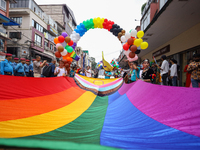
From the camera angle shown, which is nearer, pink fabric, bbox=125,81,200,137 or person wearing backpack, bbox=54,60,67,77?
pink fabric, bbox=125,81,200,137

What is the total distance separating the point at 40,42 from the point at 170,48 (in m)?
23.1

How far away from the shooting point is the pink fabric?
1.47 m

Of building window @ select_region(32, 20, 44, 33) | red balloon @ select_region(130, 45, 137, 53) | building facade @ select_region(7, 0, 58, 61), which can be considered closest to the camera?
red balloon @ select_region(130, 45, 137, 53)

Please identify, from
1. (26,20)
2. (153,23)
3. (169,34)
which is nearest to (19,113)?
(153,23)

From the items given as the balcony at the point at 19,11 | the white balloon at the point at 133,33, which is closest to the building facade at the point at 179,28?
the white balloon at the point at 133,33

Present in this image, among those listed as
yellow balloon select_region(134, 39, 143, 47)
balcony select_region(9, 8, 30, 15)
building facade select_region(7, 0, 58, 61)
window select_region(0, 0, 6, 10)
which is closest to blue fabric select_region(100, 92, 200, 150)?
yellow balloon select_region(134, 39, 143, 47)

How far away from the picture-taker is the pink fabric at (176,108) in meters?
1.47

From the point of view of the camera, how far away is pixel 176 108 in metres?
1.74

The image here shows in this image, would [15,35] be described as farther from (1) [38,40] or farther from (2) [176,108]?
(2) [176,108]

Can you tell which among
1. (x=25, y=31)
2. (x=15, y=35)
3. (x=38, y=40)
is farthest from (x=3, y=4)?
(x=38, y=40)

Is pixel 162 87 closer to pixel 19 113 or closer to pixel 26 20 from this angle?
pixel 19 113

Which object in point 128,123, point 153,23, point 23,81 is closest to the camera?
point 128,123

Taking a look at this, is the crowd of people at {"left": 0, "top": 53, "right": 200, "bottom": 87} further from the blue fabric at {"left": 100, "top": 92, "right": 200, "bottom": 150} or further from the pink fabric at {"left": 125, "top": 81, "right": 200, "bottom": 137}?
the blue fabric at {"left": 100, "top": 92, "right": 200, "bottom": 150}

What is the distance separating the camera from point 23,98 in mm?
3100
